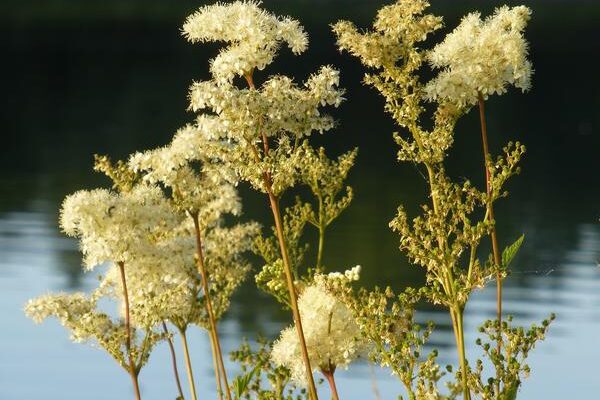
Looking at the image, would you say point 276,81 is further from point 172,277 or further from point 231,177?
point 172,277

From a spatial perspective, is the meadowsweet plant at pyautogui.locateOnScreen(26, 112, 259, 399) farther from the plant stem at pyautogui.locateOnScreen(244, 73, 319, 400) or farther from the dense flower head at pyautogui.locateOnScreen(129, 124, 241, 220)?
the plant stem at pyautogui.locateOnScreen(244, 73, 319, 400)

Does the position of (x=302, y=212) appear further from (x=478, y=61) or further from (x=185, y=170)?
(x=478, y=61)

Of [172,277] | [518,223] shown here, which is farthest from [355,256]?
[172,277]

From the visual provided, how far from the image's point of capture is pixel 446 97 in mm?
5418

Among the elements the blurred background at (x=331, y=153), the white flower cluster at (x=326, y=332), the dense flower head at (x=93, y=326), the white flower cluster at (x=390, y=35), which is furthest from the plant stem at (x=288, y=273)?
the blurred background at (x=331, y=153)

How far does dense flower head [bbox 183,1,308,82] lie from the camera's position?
4988mm

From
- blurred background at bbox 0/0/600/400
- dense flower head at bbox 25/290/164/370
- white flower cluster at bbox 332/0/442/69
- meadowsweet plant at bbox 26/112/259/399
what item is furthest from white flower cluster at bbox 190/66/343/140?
blurred background at bbox 0/0/600/400

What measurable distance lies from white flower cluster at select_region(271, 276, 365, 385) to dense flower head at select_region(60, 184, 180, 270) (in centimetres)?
63

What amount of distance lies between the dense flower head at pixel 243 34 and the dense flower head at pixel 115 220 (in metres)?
0.69

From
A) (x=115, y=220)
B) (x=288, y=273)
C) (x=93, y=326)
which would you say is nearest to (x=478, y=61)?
(x=288, y=273)

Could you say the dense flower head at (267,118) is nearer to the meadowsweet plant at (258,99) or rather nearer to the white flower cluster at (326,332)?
the meadowsweet plant at (258,99)

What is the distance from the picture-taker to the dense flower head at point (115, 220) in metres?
5.48

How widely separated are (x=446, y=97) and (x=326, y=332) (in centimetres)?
96

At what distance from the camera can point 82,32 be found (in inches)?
3457
